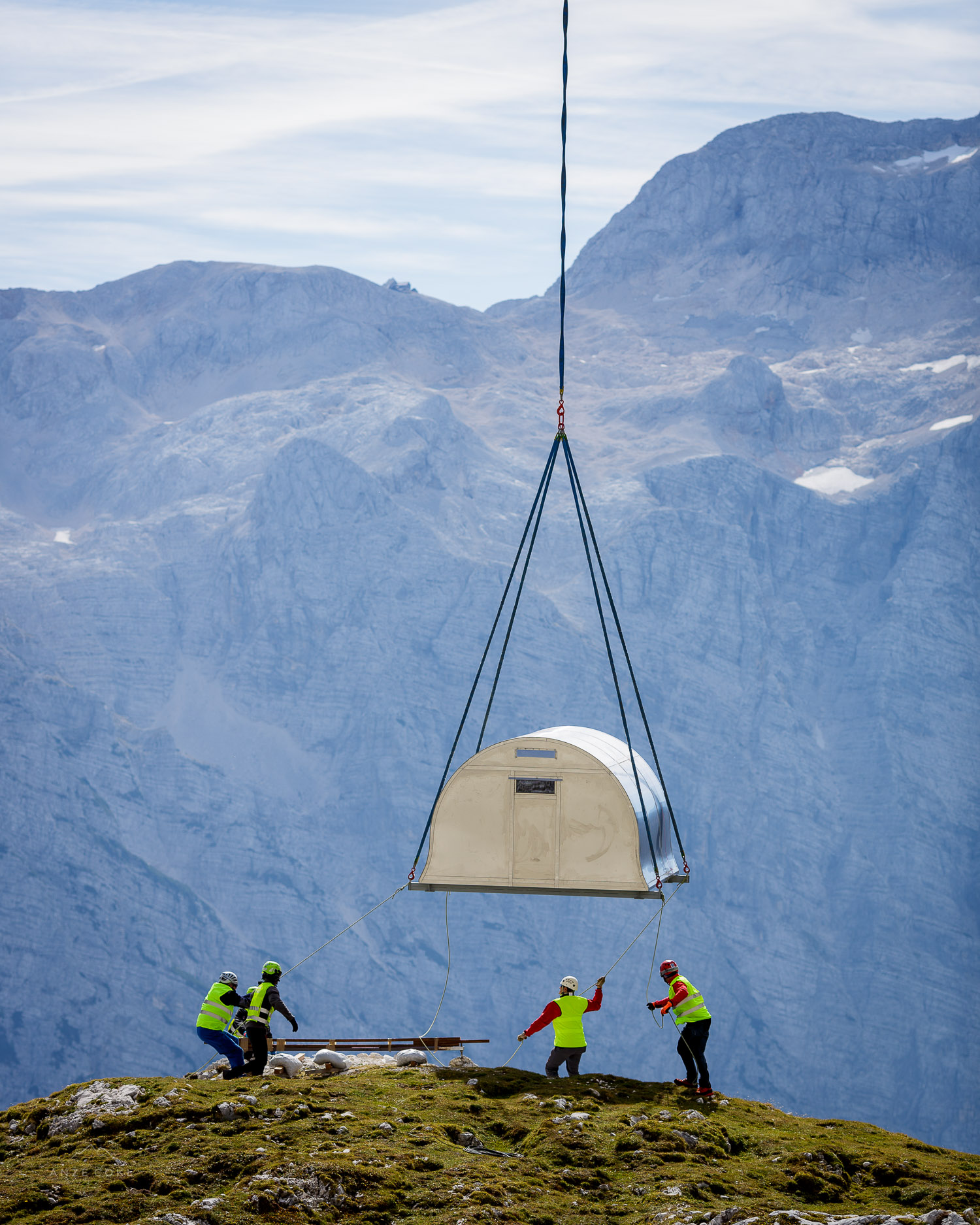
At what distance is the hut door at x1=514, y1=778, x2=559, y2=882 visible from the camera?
17.3 meters

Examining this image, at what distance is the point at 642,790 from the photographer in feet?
59.4

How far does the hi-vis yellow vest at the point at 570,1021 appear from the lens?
53.0 feet

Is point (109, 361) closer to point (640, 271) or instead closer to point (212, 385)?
point (212, 385)

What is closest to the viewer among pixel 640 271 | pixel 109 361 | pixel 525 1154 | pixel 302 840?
pixel 525 1154

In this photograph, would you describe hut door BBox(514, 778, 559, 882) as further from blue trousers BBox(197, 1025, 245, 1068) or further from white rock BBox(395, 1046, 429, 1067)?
blue trousers BBox(197, 1025, 245, 1068)

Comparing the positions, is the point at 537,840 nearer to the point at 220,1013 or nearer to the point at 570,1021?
the point at 570,1021

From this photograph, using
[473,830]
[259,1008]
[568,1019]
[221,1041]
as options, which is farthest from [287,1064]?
[473,830]

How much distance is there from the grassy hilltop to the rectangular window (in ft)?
12.2

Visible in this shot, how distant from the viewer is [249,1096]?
47.4ft

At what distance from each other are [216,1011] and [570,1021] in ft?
14.3

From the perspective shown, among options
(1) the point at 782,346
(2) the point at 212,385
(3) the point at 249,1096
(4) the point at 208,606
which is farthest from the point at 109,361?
(3) the point at 249,1096

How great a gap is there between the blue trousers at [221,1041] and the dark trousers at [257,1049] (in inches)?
7.4

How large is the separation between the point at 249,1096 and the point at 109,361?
92.5 metres

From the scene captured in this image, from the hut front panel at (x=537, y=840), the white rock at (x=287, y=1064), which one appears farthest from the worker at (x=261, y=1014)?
the hut front panel at (x=537, y=840)
